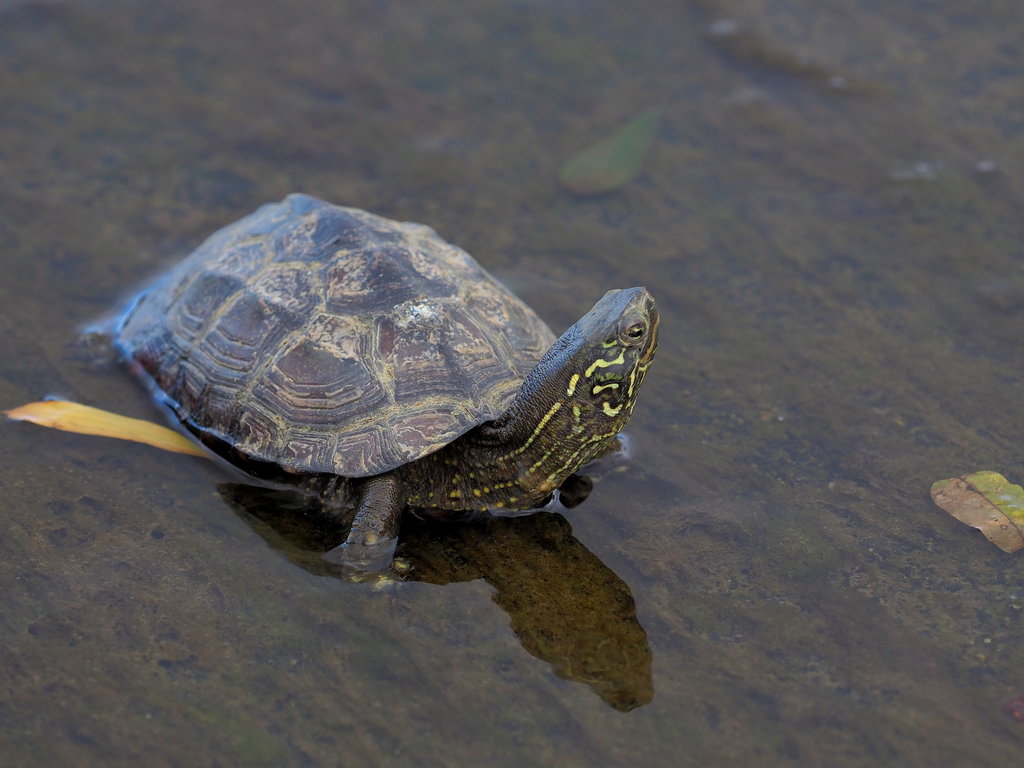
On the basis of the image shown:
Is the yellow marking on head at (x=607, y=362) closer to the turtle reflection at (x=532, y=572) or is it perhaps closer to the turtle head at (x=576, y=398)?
the turtle head at (x=576, y=398)

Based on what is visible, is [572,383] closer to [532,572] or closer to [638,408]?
[532,572]

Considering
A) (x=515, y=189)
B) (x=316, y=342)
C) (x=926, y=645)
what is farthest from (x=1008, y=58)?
(x=316, y=342)

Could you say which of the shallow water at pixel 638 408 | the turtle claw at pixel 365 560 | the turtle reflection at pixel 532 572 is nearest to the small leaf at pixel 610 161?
the shallow water at pixel 638 408

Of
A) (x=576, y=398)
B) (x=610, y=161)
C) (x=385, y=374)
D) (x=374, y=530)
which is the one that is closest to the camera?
(x=576, y=398)

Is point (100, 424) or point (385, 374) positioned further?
point (100, 424)

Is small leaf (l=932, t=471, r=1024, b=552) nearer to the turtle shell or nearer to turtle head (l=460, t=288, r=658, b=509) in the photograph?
turtle head (l=460, t=288, r=658, b=509)

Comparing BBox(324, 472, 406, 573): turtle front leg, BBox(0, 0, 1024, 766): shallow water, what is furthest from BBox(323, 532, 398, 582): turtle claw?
BBox(0, 0, 1024, 766): shallow water

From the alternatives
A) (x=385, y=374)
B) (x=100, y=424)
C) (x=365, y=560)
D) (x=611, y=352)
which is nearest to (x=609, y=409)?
(x=611, y=352)

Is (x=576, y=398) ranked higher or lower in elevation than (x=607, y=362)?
lower
